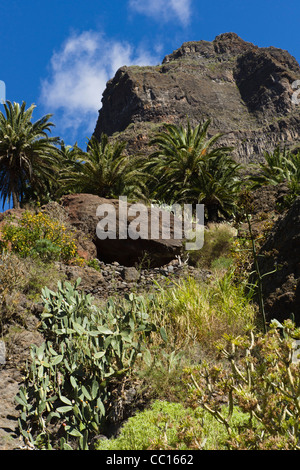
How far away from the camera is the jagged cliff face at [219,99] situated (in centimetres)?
7294

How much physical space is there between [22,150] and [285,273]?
16603mm

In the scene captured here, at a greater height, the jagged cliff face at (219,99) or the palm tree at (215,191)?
the jagged cliff face at (219,99)

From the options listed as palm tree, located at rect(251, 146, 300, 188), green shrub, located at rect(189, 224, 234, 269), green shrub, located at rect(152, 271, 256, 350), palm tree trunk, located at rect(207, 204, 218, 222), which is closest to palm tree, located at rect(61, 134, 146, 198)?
palm tree trunk, located at rect(207, 204, 218, 222)

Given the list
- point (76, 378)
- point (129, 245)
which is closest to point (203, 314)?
point (76, 378)

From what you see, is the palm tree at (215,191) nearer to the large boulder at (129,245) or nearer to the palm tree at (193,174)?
the palm tree at (193,174)

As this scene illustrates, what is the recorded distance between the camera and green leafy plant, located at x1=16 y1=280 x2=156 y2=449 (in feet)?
11.6

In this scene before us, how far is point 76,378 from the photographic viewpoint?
3.94m

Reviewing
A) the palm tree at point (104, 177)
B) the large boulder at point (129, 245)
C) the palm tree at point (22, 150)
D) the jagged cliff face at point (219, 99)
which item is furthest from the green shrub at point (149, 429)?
the jagged cliff face at point (219, 99)

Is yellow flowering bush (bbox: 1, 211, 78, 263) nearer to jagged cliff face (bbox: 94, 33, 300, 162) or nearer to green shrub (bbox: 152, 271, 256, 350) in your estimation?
green shrub (bbox: 152, 271, 256, 350)

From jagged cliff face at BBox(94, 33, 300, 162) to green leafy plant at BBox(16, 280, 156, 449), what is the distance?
189 feet

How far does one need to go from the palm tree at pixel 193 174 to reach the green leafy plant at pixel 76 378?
459 inches

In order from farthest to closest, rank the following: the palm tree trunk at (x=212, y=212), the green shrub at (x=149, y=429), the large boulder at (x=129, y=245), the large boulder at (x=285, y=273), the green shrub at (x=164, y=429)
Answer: the palm tree trunk at (x=212, y=212) → the large boulder at (x=129, y=245) → the large boulder at (x=285, y=273) → the green shrub at (x=149, y=429) → the green shrub at (x=164, y=429)

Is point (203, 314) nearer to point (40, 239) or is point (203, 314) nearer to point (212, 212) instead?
point (40, 239)

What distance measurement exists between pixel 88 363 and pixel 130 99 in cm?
8231
